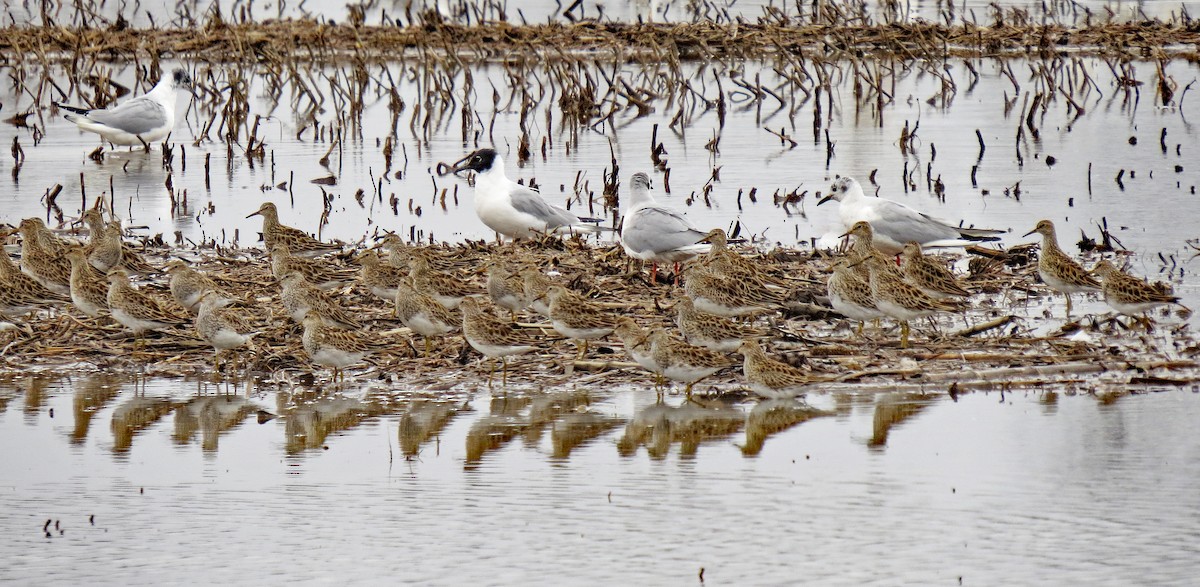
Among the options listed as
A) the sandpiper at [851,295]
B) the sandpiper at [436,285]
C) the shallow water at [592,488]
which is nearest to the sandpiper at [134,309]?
the shallow water at [592,488]

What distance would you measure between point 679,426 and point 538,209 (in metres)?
5.68

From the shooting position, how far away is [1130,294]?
1020 centimetres

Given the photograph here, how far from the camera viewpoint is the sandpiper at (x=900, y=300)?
10.0 meters

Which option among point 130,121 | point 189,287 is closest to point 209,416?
point 189,287

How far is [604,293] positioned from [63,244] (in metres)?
4.39

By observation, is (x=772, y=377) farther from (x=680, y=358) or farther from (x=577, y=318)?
(x=577, y=318)

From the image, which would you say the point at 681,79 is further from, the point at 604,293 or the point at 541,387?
the point at 541,387

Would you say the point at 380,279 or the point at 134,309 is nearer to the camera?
the point at 134,309

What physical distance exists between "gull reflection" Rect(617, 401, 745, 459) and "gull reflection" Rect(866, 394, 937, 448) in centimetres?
71

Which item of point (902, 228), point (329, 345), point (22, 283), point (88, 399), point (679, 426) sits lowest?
point (679, 426)

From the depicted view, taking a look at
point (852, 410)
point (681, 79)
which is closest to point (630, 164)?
point (681, 79)

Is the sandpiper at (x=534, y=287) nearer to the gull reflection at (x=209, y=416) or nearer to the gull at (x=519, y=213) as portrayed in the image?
the gull reflection at (x=209, y=416)

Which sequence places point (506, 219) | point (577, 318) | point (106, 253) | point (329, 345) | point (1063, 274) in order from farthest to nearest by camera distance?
1. point (506, 219)
2. point (106, 253)
3. point (1063, 274)
4. point (577, 318)
5. point (329, 345)

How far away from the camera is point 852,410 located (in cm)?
870
